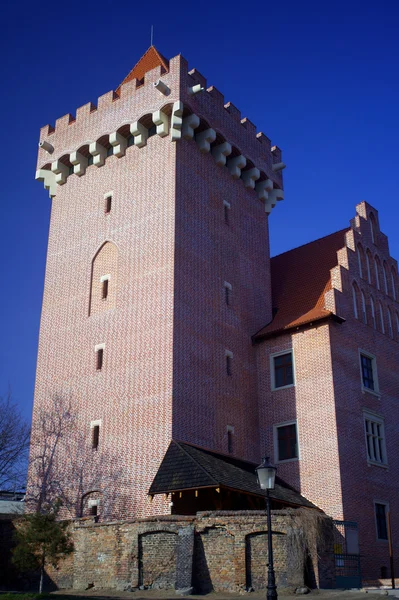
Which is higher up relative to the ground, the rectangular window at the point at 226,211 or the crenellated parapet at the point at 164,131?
the crenellated parapet at the point at 164,131

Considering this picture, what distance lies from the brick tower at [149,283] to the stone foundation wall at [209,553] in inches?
107

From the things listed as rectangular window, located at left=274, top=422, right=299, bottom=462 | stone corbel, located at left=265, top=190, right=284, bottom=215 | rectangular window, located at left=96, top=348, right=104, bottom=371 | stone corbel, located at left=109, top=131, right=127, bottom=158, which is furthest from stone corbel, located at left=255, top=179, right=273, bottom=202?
rectangular window, located at left=274, top=422, right=299, bottom=462

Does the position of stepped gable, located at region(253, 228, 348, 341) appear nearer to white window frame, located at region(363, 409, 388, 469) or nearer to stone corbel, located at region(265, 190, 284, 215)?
stone corbel, located at region(265, 190, 284, 215)

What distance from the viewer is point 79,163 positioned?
32812 millimetres

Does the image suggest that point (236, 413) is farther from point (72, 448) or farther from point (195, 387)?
point (72, 448)

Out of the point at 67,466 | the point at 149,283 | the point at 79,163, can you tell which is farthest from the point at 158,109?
the point at 67,466

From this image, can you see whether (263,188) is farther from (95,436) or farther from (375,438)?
(95,436)

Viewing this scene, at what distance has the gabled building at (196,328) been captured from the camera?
25406 millimetres

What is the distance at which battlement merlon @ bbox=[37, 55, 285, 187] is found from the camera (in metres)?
30.0

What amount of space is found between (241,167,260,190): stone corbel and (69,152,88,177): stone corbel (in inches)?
293

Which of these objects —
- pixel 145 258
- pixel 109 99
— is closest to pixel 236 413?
pixel 145 258

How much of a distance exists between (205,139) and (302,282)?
7.74m

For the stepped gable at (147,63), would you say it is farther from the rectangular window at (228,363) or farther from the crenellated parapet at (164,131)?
the rectangular window at (228,363)

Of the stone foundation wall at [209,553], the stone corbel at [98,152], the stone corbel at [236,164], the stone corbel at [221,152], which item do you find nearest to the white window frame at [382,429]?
the stone foundation wall at [209,553]
